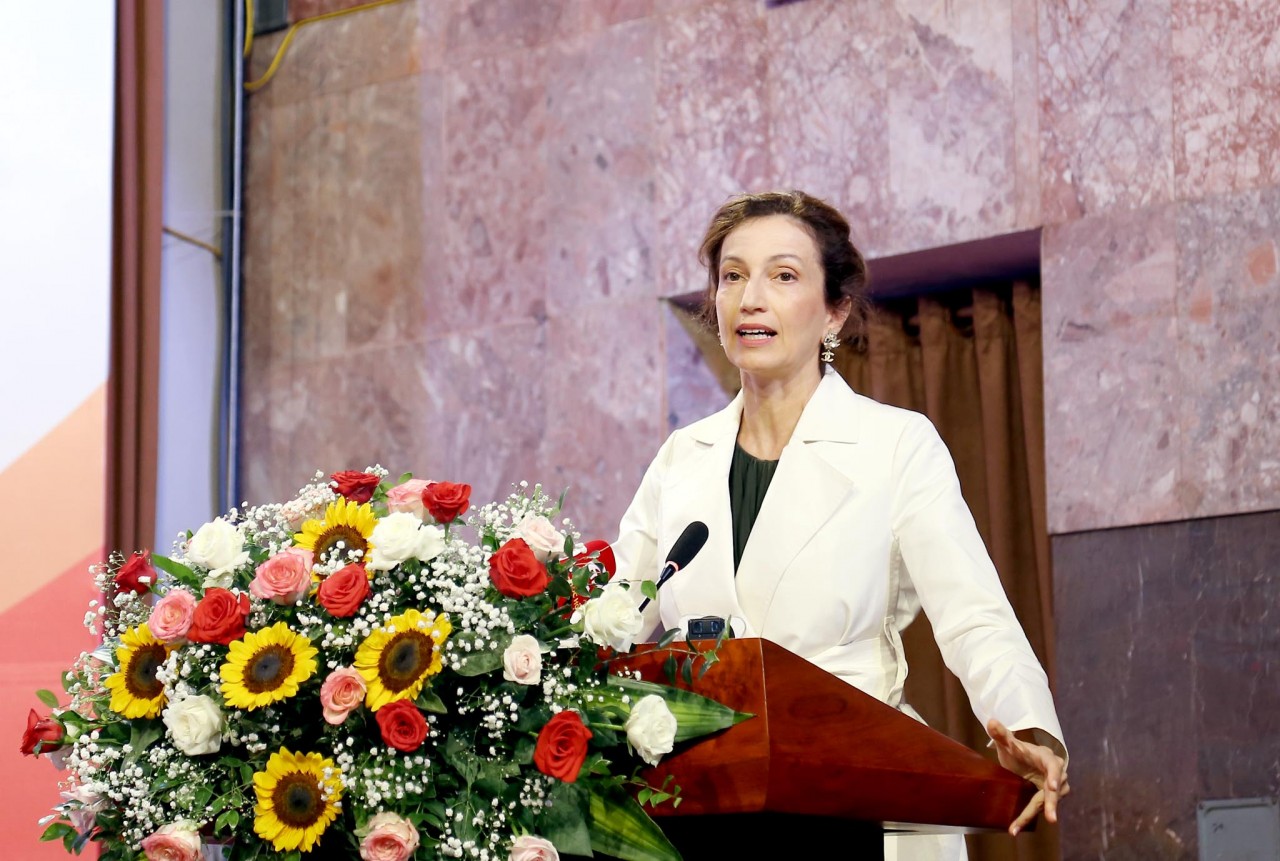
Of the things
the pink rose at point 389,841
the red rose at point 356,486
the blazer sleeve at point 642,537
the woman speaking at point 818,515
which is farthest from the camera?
the blazer sleeve at point 642,537

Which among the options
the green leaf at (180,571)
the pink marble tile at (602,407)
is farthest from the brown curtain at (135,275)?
the green leaf at (180,571)

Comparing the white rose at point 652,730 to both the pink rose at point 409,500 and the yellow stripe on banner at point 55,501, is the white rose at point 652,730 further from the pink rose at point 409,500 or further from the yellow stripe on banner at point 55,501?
the yellow stripe on banner at point 55,501

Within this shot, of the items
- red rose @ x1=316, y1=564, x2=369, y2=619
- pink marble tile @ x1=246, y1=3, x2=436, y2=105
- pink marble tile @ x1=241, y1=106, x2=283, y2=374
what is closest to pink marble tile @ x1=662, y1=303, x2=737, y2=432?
pink marble tile @ x1=246, y1=3, x2=436, y2=105

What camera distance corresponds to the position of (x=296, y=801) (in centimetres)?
178

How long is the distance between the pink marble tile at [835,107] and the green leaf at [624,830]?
9.31 ft

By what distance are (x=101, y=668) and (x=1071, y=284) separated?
9.17 ft

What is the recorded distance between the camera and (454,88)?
17.4 ft

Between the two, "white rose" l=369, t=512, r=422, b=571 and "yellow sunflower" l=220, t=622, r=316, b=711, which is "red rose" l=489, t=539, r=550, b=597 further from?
"yellow sunflower" l=220, t=622, r=316, b=711

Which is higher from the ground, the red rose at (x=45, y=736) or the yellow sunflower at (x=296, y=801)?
the red rose at (x=45, y=736)

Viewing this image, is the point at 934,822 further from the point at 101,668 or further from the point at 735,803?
the point at 101,668

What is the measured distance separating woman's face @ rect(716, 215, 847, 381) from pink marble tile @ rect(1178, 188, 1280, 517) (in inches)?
53.4

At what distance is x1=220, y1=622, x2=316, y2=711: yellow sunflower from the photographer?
1.80 m

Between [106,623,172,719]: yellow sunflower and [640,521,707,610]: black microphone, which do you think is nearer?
[106,623,172,719]: yellow sunflower

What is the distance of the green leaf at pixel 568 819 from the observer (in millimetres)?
1791
